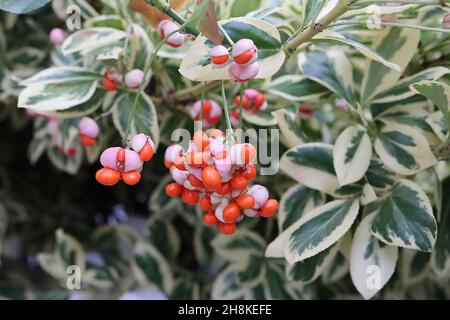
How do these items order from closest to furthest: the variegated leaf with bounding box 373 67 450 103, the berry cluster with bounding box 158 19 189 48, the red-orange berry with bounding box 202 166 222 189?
the red-orange berry with bounding box 202 166 222 189 < the berry cluster with bounding box 158 19 189 48 < the variegated leaf with bounding box 373 67 450 103

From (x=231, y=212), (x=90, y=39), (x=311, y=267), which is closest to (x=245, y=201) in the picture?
(x=231, y=212)

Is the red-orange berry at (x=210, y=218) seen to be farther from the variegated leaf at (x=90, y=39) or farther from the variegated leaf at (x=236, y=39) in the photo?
the variegated leaf at (x=90, y=39)

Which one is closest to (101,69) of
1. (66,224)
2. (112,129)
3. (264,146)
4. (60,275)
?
(112,129)

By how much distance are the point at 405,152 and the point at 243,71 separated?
0.90 ft

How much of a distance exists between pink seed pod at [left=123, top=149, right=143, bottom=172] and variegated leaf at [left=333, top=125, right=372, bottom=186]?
0.26 m

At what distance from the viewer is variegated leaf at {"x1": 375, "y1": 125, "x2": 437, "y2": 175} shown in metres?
0.69

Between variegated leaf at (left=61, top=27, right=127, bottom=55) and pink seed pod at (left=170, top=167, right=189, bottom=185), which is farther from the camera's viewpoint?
variegated leaf at (left=61, top=27, right=127, bottom=55)

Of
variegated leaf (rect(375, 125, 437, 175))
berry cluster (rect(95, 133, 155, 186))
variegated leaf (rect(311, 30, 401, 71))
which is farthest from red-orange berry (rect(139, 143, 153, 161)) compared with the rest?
variegated leaf (rect(375, 125, 437, 175))

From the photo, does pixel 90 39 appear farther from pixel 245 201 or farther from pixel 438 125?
pixel 438 125

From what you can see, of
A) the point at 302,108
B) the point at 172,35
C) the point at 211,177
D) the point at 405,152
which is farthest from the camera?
the point at 302,108

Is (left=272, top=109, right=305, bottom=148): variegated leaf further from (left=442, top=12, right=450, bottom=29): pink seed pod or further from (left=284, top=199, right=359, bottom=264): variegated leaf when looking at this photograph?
(left=442, top=12, right=450, bottom=29): pink seed pod

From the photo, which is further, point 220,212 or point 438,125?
point 438,125

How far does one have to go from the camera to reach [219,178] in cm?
51

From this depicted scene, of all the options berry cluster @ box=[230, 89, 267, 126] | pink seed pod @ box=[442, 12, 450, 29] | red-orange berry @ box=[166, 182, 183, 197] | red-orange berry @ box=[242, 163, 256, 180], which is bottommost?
red-orange berry @ box=[166, 182, 183, 197]
